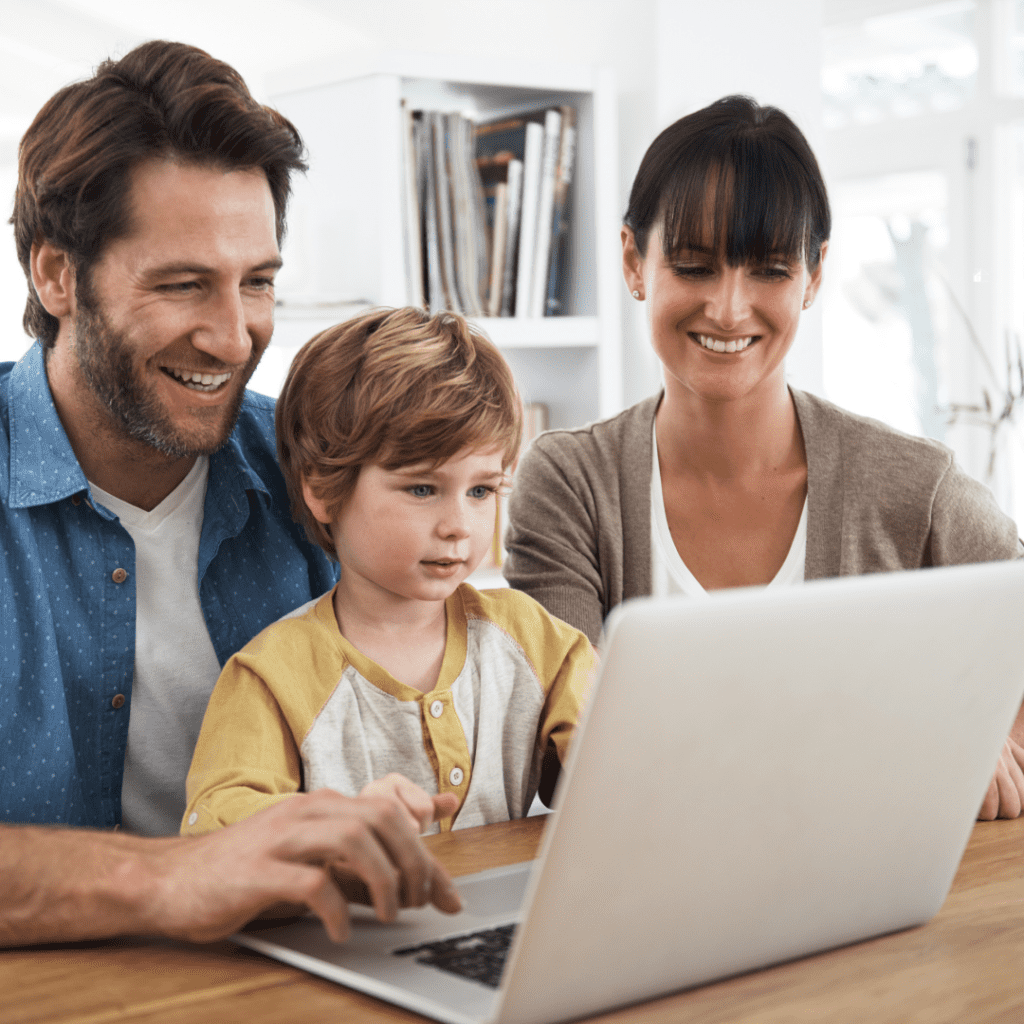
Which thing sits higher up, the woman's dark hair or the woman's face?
the woman's dark hair

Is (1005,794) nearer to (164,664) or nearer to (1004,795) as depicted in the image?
(1004,795)

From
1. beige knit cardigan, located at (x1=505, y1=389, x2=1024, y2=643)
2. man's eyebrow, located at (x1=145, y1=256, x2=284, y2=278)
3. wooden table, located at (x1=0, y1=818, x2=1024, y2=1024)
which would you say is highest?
man's eyebrow, located at (x1=145, y1=256, x2=284, y2=278)

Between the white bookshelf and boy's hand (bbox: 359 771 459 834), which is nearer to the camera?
boy's hand (bbox: 359 771 459 834)

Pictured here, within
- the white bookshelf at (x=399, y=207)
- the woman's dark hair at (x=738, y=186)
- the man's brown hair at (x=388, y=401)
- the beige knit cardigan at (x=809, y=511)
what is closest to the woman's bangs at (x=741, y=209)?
the woman's dark hair at (x=738, y=186)

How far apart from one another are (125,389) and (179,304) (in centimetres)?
11

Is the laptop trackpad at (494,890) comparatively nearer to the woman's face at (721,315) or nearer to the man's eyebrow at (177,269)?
the man's eyebrow at (177,269)

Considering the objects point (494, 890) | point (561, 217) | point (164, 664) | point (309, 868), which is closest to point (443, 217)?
point (561, 217)

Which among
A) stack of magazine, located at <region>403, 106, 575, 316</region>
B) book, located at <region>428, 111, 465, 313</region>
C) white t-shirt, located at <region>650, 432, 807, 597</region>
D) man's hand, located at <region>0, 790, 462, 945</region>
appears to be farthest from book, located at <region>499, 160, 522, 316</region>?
man's hand, located at <region>0, 790, 462, 945</region>

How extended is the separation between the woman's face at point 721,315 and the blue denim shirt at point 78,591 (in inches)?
20.9

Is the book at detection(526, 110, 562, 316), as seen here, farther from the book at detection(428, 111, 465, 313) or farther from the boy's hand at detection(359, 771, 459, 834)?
the boy's hand at detection(359, 771, 459, 834)

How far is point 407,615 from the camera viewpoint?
119 centimetres

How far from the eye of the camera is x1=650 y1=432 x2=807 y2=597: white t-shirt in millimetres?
1558

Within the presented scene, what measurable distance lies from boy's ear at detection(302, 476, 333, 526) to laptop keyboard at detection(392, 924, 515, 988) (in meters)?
0.51

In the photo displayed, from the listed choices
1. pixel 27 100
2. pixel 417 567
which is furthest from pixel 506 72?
pixel 417 567
